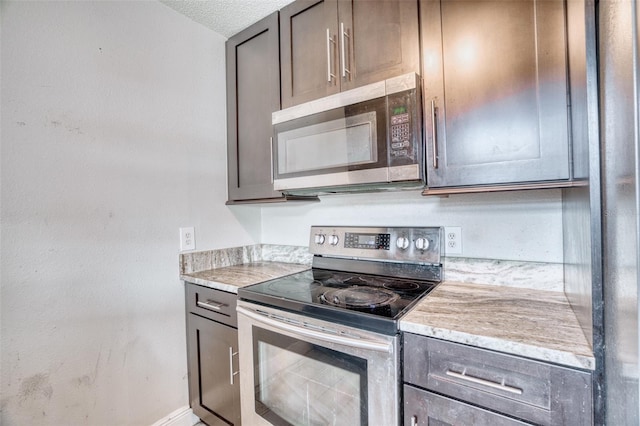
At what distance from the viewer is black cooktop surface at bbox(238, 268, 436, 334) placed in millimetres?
986

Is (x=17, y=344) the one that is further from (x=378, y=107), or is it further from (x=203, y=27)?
(x=203, y=27)

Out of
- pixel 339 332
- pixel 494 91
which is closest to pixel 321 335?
pixel 339 332

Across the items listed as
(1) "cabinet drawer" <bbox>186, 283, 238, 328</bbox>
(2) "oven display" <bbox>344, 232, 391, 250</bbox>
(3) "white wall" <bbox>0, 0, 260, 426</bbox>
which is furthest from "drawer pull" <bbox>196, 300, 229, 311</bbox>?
(2) "oven display" <bbox>344, 232, 391, 250</bbox>

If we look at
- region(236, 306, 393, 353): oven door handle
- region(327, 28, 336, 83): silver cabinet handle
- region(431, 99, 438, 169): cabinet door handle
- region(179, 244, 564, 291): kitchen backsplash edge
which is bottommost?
region(236, 306, 393, 353): oven door handle

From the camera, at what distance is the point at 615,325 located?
0.58 meters

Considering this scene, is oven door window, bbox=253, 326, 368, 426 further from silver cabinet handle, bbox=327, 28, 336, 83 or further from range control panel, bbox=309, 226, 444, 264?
silver cabinet handle, bbox=327, 28, 336, 83

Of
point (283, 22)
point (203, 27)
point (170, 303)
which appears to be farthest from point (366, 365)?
point (203, 27)

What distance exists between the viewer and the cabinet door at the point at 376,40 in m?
1.20

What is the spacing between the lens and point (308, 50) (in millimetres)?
1490

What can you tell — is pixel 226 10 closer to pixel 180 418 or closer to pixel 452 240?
pixel 452 240

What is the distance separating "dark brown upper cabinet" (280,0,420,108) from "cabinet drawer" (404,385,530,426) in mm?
1149

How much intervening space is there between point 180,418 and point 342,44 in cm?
209

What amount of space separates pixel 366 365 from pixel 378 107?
98 centimetres

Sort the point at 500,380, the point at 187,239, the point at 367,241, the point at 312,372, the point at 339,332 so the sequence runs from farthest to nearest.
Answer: the point at 187,239 → the point at 367,241 → the point at 312,372 → the point at 339,332 → the point at 500,380
